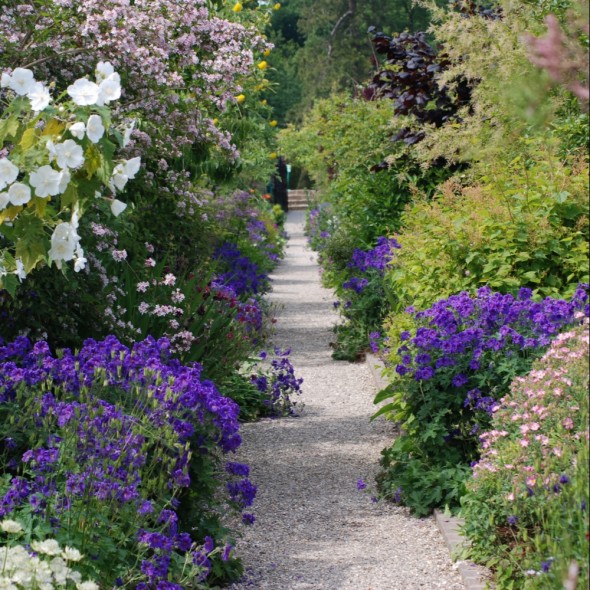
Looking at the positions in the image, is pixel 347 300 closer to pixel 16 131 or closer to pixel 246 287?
pixel 246 287

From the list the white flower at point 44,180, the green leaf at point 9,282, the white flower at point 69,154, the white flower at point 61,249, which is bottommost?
the green leaf at point 9,282

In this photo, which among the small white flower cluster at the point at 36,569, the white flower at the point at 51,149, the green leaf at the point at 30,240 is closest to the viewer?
the small white flower cluster at the point at 36,569

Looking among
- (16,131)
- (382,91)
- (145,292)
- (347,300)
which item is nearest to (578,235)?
(145,292)

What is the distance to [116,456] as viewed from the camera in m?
3.46

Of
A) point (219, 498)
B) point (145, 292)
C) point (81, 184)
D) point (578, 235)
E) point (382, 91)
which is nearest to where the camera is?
point (81, 184)

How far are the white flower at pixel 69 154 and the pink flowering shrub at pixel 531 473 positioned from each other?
5.72ft

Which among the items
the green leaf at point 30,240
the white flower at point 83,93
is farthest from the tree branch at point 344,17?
the white flower at point 83,93

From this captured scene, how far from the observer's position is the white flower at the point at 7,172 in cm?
331

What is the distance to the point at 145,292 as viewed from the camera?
612cm

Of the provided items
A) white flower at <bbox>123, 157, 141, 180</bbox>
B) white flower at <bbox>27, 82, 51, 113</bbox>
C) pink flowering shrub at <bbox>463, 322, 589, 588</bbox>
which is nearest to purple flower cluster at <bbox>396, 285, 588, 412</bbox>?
pink flowering shrub at <bbox>463, 322, 589, 588</bbox>

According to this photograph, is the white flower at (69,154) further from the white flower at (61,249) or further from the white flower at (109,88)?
the white flower at (61,249)

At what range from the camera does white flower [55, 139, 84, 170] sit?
3248mm

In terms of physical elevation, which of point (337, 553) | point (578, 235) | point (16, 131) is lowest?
point (337, 553)

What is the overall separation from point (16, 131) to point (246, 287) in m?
6.83
